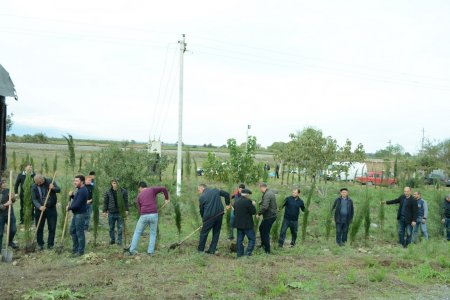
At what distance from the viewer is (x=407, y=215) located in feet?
41.1

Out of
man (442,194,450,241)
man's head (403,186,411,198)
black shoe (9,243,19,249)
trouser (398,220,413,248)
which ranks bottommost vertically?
black shoe (9,243,19,249)

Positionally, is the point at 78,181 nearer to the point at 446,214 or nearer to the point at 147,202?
the point at 147,202

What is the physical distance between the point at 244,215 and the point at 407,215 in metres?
4.64

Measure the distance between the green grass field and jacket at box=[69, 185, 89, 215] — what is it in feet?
2.94

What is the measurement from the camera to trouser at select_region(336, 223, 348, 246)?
12.3m

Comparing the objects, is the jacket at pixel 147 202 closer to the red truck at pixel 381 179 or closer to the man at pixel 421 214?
the man at pixel 421 214

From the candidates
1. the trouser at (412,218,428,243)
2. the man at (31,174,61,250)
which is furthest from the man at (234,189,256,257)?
the trouser at (412,218,428,243)

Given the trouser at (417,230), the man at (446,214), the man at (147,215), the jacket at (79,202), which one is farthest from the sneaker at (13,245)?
the man at (446,214)

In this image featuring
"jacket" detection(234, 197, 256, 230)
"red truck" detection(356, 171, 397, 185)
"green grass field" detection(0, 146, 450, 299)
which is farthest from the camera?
"red truck" detection(356, 171, 397, 185)

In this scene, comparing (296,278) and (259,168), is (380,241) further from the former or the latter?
(259,168)

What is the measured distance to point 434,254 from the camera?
11.1 m

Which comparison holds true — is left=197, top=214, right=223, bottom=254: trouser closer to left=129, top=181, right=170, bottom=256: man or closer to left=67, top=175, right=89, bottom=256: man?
left=129, top=181, right=170, bottom=256: man

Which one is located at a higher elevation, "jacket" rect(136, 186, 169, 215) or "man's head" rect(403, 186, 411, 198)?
"man's head" rect(403, 186, 411, 198)

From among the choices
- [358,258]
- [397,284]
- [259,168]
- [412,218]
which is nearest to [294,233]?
[358,258]
